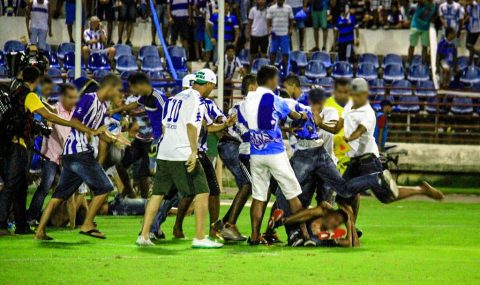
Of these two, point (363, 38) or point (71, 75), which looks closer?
point (71, 75)

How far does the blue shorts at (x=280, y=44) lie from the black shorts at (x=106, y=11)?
4.05 m

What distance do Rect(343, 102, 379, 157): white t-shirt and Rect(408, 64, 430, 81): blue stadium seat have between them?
18205 millimetres

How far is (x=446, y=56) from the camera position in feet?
111

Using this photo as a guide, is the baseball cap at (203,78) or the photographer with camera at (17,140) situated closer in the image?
the baseball cap at (203,78)

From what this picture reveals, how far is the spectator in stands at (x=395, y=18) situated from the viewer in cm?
3616

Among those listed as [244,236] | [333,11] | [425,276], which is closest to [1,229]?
[244,236]

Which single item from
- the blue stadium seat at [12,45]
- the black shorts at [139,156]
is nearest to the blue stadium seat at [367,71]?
the blue stadium seat at [12,45]

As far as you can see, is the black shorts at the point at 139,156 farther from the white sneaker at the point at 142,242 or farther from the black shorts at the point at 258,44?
the black shorts at the point at 258,44

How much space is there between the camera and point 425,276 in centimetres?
1324

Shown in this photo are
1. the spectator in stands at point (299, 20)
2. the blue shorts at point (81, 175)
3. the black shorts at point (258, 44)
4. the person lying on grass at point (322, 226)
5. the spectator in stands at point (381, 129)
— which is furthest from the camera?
the spectator in stands at point (299, 20)

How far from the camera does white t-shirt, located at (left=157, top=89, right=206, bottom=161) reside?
1547cm

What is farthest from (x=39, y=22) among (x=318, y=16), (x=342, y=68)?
(x=342, y=68)

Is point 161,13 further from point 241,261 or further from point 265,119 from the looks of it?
point 241,261

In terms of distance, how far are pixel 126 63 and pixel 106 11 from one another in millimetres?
1957
